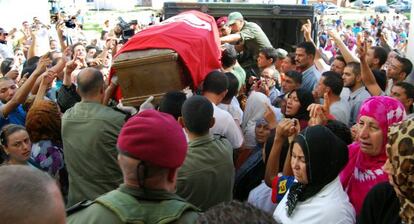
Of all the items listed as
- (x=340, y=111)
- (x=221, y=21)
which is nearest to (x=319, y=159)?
(x=340, y=111)

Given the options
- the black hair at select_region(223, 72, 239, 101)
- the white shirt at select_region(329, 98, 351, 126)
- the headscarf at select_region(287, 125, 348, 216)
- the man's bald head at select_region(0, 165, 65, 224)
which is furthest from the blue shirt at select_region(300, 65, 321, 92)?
the man's bald head at select_region(0, 165, 65, 224)

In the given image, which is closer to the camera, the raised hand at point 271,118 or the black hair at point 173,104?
the black hair at point 173,104

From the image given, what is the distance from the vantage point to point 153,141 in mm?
1732

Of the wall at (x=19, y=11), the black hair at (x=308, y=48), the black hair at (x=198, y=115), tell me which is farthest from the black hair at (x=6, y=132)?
the wall at (x=19, y=11)

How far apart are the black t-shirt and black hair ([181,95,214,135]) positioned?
934mm

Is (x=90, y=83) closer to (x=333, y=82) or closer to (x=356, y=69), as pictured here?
(x=333, y=82)

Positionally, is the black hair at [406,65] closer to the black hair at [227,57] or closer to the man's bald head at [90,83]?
the black hair at [227,57]

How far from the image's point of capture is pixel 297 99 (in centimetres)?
341

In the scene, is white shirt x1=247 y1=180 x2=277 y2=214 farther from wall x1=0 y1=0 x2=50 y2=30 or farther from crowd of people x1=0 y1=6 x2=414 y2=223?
wall x1=0 y1=0 x2=50 y2=30

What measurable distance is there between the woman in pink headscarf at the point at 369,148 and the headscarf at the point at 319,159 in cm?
35

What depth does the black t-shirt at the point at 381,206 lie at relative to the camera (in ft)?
6.11

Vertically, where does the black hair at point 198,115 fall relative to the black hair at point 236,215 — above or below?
below

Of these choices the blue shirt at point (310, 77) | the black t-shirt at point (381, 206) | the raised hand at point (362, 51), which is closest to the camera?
the black t-shirt at point (381, 206)

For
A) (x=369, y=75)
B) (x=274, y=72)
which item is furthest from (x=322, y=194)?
(x=274, y=72)
